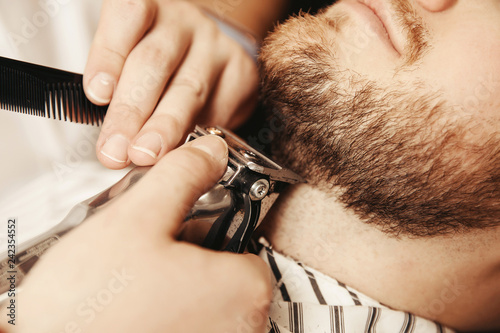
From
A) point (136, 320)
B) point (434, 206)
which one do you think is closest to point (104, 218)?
point (136, 320)

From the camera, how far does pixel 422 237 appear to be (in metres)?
0.71

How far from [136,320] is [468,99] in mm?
599

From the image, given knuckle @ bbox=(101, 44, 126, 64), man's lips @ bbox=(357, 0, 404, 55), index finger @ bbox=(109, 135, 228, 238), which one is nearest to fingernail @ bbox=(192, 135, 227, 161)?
index finger @ bbox=(109, 135, 228, 238)

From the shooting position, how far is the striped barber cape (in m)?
0.70

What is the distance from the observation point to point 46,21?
37.7 inches

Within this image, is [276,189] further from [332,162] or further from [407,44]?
[407,44]

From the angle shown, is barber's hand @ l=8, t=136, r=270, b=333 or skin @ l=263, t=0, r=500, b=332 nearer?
barber's hand @ l=8, t=136, r=270, b=333

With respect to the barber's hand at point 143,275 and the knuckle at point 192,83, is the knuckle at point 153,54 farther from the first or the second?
the barber's hand at point 143,275

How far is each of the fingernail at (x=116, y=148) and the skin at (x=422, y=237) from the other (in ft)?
1.13

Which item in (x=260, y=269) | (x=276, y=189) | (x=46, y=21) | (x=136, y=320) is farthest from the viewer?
(x=46, y=21)

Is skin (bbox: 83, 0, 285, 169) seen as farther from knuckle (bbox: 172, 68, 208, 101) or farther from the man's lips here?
the man's lips

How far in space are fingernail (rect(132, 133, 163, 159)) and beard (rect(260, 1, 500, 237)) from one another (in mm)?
265

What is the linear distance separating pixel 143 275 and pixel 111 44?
451mm

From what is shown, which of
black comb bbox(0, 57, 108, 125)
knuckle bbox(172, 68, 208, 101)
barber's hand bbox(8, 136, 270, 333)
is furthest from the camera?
knuckle bbox(172, 68, 208, 101)
